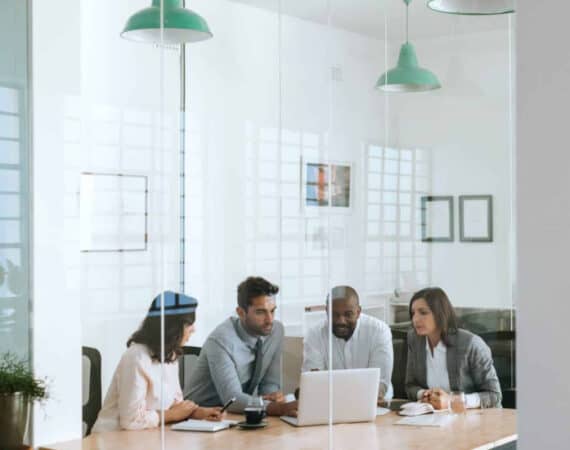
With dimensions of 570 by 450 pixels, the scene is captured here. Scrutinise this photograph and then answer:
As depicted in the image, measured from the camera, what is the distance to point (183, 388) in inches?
133

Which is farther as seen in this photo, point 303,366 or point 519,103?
point 303,366

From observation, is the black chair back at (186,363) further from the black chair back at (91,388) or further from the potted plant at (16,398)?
the potted plant at (16,398)

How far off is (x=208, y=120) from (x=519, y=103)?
1445mm

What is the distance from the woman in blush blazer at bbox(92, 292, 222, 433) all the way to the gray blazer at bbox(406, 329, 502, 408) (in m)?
1.07

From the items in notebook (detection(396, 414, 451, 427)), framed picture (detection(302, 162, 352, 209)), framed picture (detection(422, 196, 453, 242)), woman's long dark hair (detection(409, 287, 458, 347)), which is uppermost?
framed picture (detection(302, 162, 352, 209))

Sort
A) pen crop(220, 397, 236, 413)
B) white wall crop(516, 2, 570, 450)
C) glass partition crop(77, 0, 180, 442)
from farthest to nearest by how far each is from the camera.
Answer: glass partition crop(77, 0, 180, 442) → pen crop(220, 397, 236, 413) → white wall crop(516, 2, 570, 450)

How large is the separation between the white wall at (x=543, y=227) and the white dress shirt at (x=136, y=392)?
1712 mm

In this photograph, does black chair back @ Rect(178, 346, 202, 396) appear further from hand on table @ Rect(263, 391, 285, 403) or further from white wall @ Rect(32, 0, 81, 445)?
white wall @ Rect(32, 0, 81, 445)

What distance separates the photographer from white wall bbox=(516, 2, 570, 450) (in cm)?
199

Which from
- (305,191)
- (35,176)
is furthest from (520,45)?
(35,176)

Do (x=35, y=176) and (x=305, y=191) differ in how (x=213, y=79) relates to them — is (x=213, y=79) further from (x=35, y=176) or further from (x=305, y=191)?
(x=35, y=176)

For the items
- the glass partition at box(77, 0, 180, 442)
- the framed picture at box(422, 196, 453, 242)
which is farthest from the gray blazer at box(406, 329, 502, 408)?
the glass partition at box(77, 0, 180, 442)

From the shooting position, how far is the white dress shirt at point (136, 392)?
348 centimetres

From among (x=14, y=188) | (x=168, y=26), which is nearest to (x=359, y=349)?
(x=168, y=26)
